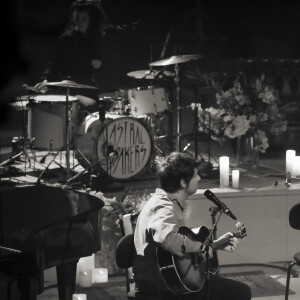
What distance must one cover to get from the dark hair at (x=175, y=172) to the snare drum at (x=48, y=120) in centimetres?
335

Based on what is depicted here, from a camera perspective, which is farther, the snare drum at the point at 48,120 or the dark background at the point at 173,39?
the dark background at the point at 173,39

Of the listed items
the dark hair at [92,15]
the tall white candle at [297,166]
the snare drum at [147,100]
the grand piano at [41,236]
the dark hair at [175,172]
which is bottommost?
the grand piano at [41,236]

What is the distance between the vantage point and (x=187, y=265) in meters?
4.42

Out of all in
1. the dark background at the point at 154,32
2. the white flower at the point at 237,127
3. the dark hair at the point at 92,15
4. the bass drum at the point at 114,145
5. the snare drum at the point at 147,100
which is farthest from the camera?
the dark background at the point at 154,32

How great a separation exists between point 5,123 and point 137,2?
3.46 meters

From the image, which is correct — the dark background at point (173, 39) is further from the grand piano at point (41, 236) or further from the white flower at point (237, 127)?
the grand piano at point (41, 236)

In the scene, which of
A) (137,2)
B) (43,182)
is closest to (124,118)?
(43,182)

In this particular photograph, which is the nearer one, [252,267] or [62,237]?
A: [62,237]

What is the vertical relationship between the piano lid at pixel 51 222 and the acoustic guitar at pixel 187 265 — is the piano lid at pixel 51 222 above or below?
above

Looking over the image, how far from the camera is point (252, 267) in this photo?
21.2ft

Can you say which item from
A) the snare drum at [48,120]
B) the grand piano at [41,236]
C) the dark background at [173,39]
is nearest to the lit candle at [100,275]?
the grand piano at [41,236]

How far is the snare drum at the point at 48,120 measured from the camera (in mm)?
7762

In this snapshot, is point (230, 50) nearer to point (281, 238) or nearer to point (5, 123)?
point (5, 123)

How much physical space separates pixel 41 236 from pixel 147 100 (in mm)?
3784
